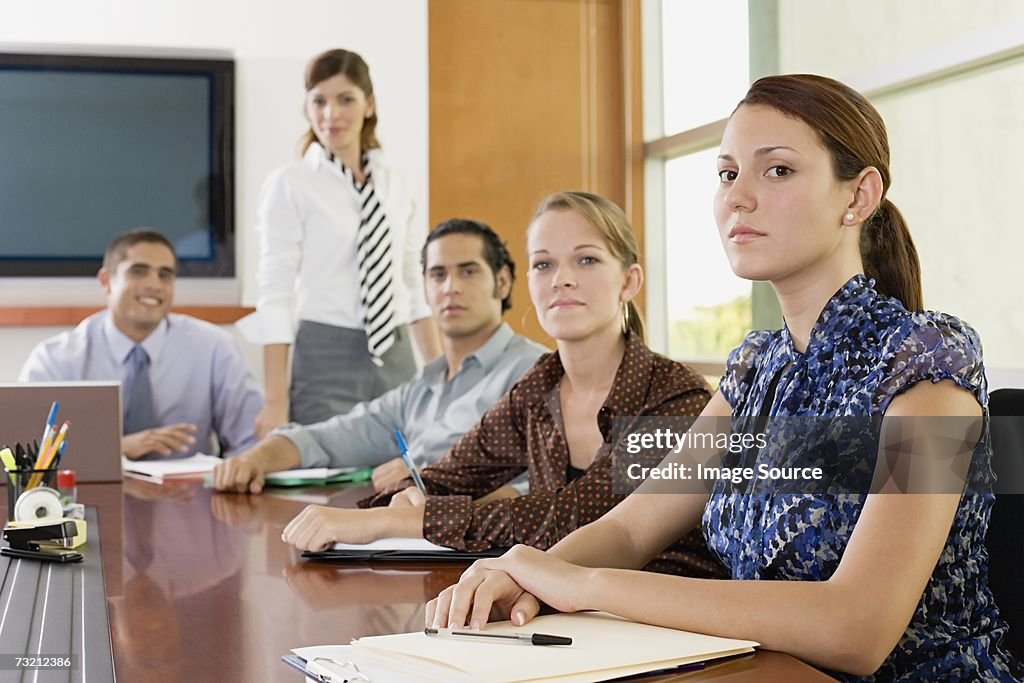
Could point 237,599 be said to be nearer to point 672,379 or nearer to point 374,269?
point 672,379

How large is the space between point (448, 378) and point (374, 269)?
1239 millimetres

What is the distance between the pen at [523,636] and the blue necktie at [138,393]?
2.39m

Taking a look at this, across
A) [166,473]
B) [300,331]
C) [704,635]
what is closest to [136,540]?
[166,473]

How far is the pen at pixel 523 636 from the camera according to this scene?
0.93m

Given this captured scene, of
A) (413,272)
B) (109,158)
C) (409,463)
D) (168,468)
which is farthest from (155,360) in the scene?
(409,463)

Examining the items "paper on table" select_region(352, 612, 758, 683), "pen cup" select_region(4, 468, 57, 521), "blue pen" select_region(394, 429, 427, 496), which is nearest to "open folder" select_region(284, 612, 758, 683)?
"paper on table" select_region(352, 612, 758, 683)

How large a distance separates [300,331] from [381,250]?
0.36 metres

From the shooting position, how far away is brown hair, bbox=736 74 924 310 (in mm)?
1194

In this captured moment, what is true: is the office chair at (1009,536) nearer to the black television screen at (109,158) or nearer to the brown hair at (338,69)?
the brown hair at (338,69)

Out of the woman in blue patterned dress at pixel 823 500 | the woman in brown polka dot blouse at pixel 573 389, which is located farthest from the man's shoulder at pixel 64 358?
the woman in blue patterned dress at pixel 823 500

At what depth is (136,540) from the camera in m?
1.59

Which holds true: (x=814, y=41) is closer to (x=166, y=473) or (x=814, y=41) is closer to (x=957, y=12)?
(x=957, y=12)

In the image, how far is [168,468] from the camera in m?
2.36

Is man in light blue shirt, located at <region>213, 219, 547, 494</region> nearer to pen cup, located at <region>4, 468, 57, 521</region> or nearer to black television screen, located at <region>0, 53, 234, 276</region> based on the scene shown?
pen cup, located at <region>4, 468, 57, 521</region>
